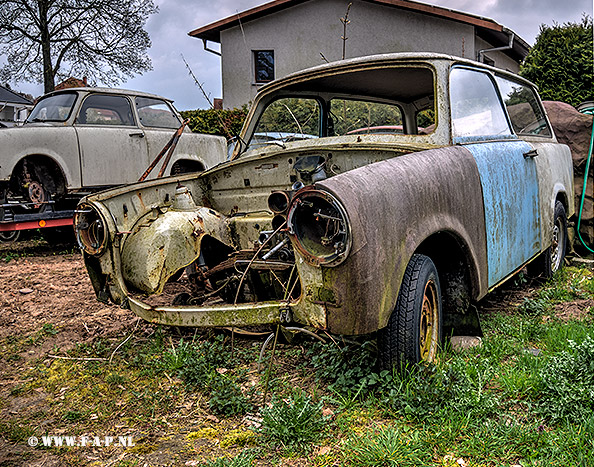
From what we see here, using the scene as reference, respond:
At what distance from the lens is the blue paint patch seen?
3.41 m

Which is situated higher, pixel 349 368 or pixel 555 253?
pixel 555 253

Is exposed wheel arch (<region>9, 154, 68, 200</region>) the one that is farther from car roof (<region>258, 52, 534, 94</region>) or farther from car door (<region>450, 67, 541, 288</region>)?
car door (<region>450, 67, 541, 288</region>)

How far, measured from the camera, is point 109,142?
7.48 metres

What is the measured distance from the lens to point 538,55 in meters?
9.48

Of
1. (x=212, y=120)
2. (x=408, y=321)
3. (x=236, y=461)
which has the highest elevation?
(x=212, y=120)

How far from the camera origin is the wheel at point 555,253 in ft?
16.4

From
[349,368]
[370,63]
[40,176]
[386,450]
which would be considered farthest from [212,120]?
[386,450]

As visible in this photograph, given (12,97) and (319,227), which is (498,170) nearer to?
(319,227)

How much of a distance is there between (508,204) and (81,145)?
18.3 ft

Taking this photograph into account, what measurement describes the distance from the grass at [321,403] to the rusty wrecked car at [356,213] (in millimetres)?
→ 261

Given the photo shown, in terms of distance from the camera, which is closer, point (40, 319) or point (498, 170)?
point (498, 170)

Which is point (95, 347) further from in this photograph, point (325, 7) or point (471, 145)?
point (325, 7)

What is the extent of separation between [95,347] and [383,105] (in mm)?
2965

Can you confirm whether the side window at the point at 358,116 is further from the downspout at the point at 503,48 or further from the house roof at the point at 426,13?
the downspout at the point at 503,48
